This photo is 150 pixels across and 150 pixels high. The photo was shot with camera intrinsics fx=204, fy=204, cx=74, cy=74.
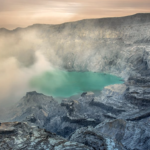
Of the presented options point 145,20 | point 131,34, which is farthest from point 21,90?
point 145,20

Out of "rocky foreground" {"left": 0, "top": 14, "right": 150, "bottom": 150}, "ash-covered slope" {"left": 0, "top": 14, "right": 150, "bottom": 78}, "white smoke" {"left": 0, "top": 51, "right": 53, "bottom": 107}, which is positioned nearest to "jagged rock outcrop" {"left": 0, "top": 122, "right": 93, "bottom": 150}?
"rocky foreground" {"left": 0, "top": 14, "right": 150, "bottom": 150}

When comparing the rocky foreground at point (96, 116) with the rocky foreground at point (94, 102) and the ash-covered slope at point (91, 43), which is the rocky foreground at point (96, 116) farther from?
the ash-covered slope at point (91, 43)

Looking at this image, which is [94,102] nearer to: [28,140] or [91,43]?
[28,140]

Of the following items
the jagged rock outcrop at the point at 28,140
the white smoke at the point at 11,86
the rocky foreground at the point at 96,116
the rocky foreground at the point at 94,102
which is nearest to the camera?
the jagged rock outcrop at the point at 28,140

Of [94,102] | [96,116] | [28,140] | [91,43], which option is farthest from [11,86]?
[91,43]

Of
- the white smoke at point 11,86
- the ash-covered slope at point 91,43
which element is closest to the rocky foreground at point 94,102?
the ash-covered slope at point 91,43
